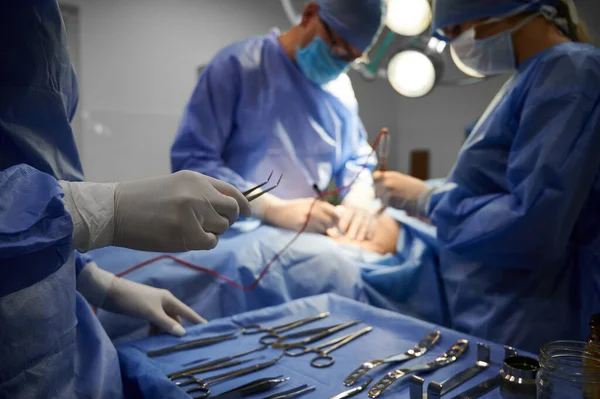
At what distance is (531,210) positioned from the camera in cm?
134

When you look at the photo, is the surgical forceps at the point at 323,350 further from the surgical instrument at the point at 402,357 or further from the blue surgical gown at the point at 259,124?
the blue surgical gown at the point at 259,124

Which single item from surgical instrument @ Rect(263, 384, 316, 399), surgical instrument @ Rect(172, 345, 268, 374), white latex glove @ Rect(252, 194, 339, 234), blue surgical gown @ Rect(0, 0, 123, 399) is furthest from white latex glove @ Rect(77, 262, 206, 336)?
white latex glove @ Rect(252, 194, 339, 234)

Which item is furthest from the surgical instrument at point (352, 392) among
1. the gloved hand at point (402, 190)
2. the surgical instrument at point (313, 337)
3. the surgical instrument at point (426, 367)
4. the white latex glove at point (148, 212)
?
the gloved hand at point (402, 190)

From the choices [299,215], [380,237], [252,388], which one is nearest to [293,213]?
[299,215]

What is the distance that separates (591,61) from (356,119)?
46.7 inches

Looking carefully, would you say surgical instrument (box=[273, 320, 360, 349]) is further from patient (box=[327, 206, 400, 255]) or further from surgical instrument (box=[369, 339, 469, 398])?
patient (box=[327, 206, 400, 255])

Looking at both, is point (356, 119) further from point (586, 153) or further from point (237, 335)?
point (237, 335)

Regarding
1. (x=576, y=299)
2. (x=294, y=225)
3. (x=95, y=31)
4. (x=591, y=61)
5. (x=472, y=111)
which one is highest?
(x=95, y=31)

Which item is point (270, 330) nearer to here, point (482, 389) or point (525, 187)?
point (482, 389)

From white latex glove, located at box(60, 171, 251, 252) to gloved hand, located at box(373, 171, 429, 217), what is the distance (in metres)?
1.03

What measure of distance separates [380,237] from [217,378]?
1126mm

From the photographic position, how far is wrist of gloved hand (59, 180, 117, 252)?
0.84 metres

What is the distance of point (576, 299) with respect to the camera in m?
1.49

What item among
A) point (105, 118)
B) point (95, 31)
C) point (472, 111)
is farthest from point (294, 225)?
point (472, 111)
